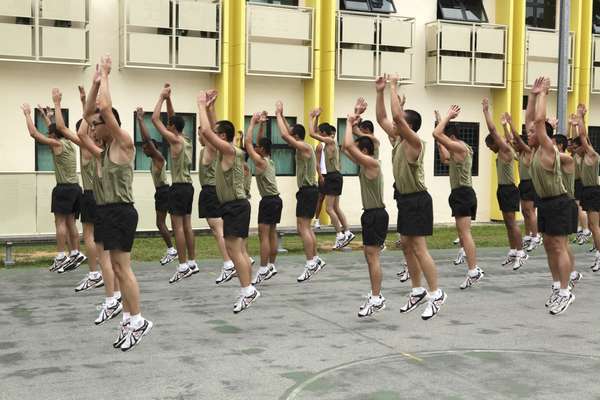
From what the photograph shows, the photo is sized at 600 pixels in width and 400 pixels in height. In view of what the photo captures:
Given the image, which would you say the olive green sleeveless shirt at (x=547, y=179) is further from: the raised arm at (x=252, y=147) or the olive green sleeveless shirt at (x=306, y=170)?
the olive green sleeveless shirt at (x=306, y=170)

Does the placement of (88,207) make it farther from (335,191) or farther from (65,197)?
(335,191)

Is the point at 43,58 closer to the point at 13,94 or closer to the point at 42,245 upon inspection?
the point at 13,94

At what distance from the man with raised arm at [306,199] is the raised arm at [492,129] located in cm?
254

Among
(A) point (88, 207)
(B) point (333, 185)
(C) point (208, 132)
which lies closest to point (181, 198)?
(A) point (88, 207)

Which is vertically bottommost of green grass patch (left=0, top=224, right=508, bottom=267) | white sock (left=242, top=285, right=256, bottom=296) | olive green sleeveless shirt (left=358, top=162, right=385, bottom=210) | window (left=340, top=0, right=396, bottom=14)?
green grass patch (left=0, top=224, right=508, bottom=267)

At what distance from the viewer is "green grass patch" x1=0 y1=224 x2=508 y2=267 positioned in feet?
45.0

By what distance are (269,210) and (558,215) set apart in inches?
155

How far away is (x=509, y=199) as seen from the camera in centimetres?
1292

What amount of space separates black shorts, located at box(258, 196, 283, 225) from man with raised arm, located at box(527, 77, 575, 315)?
3619 millimetres

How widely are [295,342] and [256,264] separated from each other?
17.8ft

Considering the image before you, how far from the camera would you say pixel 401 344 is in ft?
24.6

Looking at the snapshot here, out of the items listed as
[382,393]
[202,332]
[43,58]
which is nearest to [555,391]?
[382,393]

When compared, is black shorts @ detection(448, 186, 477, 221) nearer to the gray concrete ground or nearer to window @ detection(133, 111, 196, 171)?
the gray concrete ground

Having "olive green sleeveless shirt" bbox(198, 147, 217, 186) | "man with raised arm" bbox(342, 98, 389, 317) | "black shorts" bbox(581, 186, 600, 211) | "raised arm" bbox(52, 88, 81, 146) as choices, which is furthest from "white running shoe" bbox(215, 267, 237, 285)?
"black shorts" bbox(581, 186, 600, 211)
